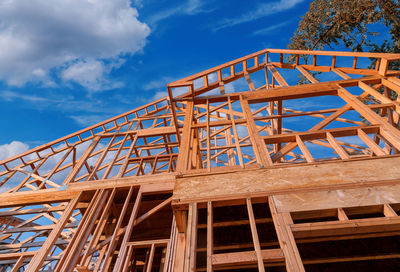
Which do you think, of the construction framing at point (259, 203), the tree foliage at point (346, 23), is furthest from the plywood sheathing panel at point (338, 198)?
the tree foliage at point (346, 23)

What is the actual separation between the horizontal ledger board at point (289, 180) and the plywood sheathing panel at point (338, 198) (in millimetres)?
104

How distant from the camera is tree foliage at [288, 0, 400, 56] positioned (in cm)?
1220

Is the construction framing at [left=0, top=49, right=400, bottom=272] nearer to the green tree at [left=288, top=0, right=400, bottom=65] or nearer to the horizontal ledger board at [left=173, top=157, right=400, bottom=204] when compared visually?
the horizontal ledger board at [left=173, top=157, right=400, bottom=204]

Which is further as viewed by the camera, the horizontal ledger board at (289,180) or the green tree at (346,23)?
the green tree at (346,23)

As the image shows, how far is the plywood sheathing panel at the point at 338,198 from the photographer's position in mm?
3590

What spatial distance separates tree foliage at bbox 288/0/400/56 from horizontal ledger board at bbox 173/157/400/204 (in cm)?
1211

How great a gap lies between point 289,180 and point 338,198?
794 millimetres

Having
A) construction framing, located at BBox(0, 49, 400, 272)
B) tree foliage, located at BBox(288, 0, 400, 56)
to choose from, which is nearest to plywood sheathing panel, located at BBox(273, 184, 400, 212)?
construction framing, located at BBox(0, 49, 400, 272)

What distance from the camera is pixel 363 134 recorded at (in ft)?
16.6

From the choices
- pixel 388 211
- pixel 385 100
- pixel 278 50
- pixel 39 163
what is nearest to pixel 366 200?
pixel 388 211

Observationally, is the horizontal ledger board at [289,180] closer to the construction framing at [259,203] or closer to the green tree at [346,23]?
the construction framing at [259,203]

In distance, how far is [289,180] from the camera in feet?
13.7

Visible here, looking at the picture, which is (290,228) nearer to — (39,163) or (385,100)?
(385,100)

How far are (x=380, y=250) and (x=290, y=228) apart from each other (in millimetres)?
3853
